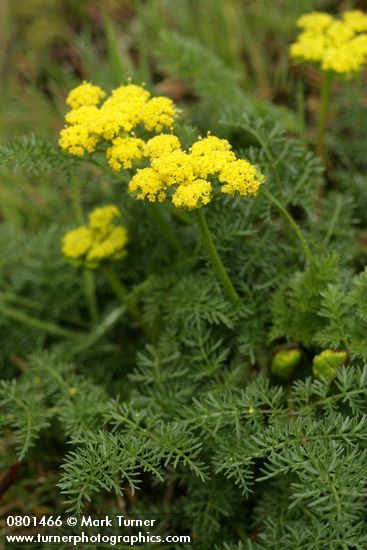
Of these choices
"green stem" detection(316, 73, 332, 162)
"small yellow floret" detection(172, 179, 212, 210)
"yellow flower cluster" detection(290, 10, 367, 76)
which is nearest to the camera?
"small yellow floret" detection(172, 179, 212, 210)

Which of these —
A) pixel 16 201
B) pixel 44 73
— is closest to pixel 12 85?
pixel 44 73

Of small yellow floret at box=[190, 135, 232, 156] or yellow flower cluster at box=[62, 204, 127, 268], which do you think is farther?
yellow flower cluster at box=[62, 204, 127, 268]

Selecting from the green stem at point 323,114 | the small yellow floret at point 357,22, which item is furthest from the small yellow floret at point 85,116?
the small yellow floret at point 357,22

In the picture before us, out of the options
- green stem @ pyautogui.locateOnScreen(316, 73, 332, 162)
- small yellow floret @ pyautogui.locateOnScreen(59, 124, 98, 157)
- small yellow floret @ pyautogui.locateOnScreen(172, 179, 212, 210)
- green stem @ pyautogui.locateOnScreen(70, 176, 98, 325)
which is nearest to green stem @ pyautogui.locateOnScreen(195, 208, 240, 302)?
small yellow floret @ pyautogui.locateOnScreen(172, 179, 212, 210)

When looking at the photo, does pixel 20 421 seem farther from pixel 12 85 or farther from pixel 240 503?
pixel 12 85

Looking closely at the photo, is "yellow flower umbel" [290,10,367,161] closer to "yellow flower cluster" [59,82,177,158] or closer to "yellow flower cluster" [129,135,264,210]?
"yellow flower cluster" [59,82,177,158]

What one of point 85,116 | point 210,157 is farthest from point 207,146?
point 85,116

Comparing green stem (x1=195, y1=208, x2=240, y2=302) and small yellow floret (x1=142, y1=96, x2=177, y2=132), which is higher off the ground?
small yellow floret (x1=142, y1=96, x2=177, y2=132)
